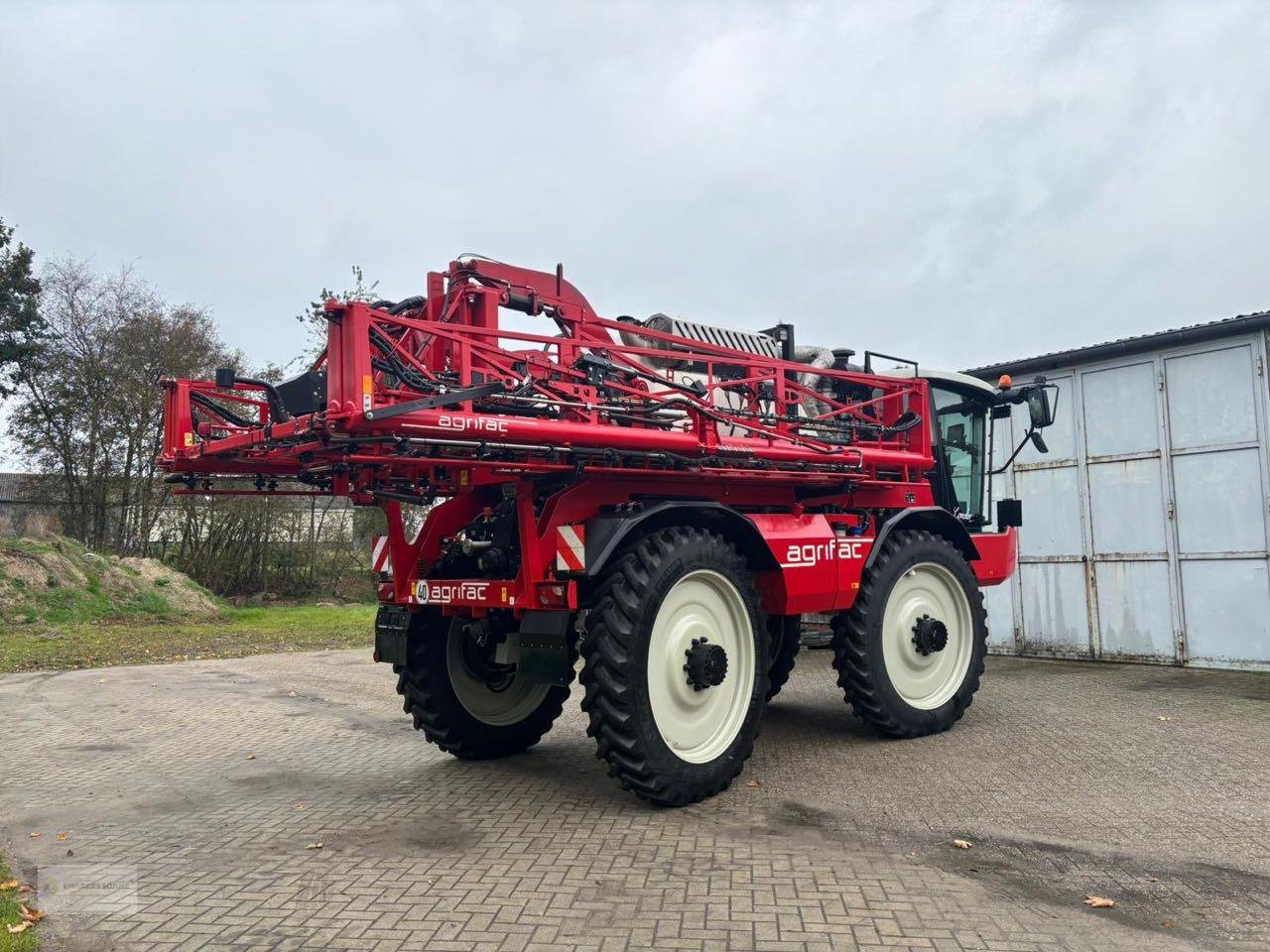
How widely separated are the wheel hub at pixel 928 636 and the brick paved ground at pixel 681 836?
2.17ft

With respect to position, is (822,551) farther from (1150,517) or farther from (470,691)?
(1150,517)

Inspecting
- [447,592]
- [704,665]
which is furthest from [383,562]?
[704,665]

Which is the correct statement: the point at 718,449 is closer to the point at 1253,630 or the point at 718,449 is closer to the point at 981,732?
the point at 981,732

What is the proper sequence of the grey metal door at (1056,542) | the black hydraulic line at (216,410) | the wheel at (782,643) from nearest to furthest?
the black hydraulic line at (216,410) < the wheel at (782,643) < the grey metal door at (1056,542)

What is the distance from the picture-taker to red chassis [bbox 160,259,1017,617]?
4.46 m

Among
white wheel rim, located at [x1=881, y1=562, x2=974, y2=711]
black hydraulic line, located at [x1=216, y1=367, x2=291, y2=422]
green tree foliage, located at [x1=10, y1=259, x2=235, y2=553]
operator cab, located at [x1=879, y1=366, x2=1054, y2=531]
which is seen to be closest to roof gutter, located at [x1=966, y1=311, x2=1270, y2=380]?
operator cab, located at [x1=879, y1=366, x2=1054, y2=531]

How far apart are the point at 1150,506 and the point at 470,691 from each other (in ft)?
26.2

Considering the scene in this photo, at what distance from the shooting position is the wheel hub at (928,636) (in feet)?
22.9

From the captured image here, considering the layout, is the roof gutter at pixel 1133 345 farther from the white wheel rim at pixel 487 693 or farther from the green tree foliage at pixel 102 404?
the green tree foliage at pixel 102 404

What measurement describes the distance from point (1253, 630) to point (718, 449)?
7.17 m

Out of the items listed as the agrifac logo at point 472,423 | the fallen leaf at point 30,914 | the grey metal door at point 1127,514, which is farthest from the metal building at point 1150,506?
the fallen leaf at point 30,914

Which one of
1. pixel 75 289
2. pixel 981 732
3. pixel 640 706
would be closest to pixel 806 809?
pixel 640 706

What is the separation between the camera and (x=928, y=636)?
22.9 ft

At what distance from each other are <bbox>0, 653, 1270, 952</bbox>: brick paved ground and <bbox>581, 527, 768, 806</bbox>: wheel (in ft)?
0.85
